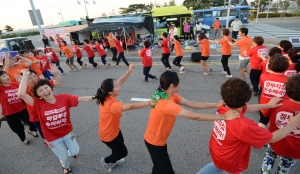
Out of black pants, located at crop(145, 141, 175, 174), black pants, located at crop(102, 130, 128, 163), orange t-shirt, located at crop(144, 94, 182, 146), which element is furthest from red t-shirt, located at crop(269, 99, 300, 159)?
black pants, located at crop(102, 130, 128, 163)

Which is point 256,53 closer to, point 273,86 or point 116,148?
point 273,86

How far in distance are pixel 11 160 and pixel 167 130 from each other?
329cm

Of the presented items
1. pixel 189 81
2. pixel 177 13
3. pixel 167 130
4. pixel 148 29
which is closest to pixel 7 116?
pixel 167 130

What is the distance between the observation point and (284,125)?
2.02 metres

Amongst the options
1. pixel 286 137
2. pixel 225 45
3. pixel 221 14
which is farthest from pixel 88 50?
pixel 221 14

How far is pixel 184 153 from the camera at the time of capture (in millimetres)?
3162

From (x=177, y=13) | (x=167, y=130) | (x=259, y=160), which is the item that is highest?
(x=177, y=13)

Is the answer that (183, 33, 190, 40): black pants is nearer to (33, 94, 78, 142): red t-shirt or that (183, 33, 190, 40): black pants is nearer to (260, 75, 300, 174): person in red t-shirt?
(33, 94, 78, 142): red t-shirt

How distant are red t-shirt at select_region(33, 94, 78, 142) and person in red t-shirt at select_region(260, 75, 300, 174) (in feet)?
8.75

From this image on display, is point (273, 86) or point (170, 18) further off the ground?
point (170, 18)

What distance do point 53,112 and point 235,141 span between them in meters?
2.36

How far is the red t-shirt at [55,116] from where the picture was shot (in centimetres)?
258

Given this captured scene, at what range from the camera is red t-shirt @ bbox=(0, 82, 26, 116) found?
3412 mm

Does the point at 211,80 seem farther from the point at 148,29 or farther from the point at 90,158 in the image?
the point at 148,29
